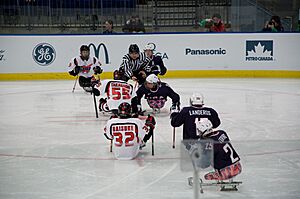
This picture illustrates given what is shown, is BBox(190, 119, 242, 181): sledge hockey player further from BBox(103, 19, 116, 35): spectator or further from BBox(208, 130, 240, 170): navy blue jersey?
BBox(103, 19, 116, 35): spectator

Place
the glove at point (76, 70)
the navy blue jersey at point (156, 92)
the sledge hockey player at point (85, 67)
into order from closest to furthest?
the navy blue jersey at point (156, 92) < the glove at point (76, 70) < the sledge hockey player at point (85, 67)

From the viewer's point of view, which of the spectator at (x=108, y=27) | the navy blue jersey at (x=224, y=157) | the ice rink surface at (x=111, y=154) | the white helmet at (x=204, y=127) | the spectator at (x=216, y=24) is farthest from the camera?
the spectator at (x=216, y=24)

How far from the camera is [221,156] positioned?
559cm

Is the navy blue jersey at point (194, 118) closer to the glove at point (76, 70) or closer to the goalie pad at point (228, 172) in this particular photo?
the goalie pad at point (228, 172)

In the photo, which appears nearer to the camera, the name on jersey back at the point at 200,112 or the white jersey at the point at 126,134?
the name on jersey back at the point at 200,112

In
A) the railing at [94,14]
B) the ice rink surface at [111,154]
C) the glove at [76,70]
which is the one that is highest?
the railing at [94,14]

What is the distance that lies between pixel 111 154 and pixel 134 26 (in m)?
9.98

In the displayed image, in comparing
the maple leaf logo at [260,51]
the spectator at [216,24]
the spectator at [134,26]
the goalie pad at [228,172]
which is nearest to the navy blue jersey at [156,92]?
the goalie pad at [228,172]

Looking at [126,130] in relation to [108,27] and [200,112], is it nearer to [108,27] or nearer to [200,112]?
[200,112]

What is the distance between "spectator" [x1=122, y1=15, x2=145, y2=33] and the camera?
678 inches

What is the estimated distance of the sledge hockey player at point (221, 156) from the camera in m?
5.56

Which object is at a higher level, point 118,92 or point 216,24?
point 216,24

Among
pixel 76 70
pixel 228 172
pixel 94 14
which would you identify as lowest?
pixel 228 172

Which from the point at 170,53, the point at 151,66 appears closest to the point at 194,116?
the point at 151,66
